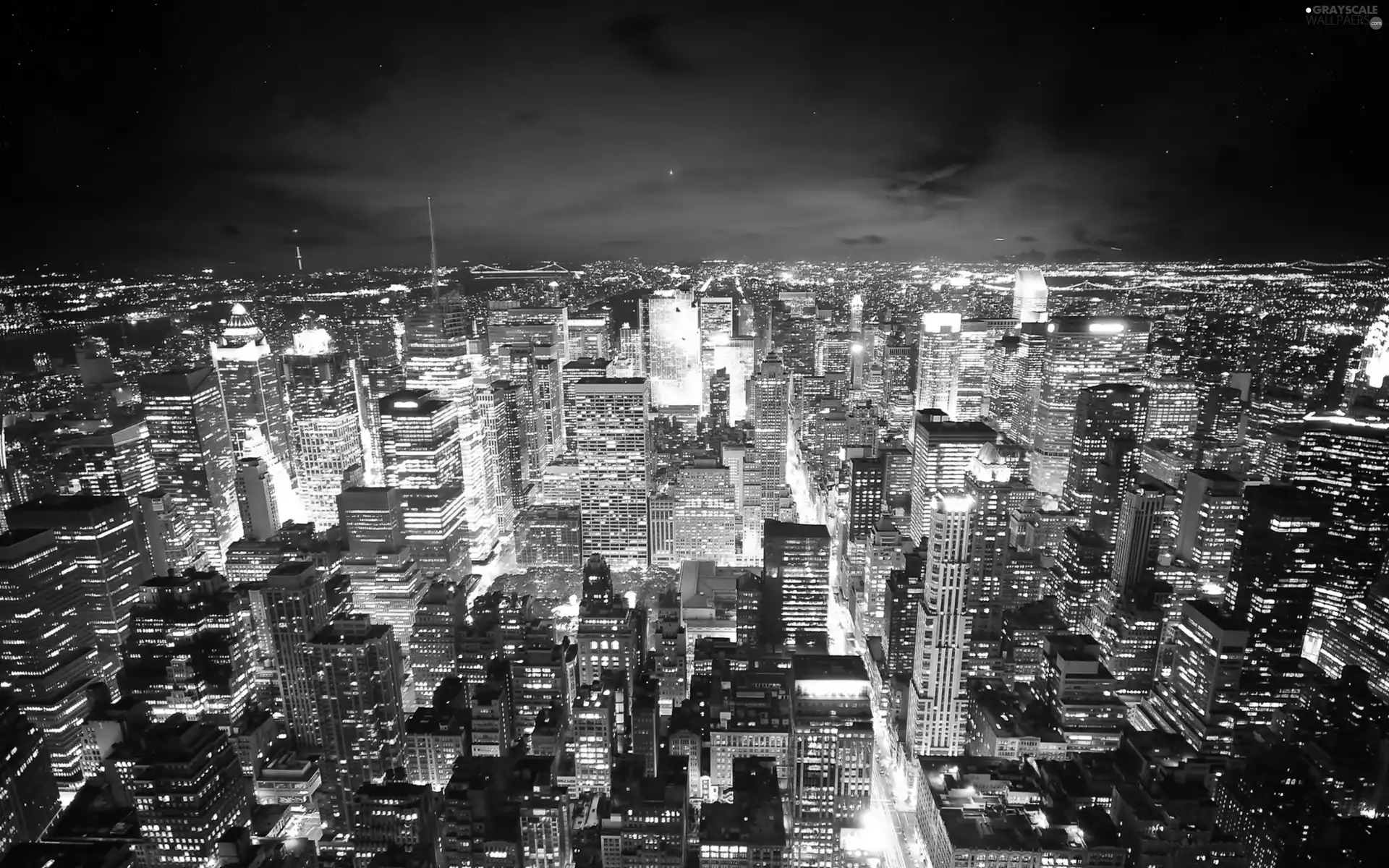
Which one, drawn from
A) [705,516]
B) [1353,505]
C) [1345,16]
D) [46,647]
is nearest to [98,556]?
[46,647]

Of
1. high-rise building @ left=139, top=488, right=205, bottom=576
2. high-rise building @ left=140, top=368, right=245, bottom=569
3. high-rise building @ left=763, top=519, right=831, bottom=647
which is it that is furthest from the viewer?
high-rise building @ left=140, top=368, right=245, bottom=569

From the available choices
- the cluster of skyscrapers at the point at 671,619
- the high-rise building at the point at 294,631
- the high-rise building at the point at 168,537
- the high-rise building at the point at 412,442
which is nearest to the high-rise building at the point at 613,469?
the cluster of skyscrapers at the point at 671,619

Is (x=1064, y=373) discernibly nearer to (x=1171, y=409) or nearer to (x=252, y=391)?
(x=1171, y=409)

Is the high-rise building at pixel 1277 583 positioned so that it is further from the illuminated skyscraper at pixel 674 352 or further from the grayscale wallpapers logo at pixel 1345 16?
the illuminated skyscraper at pixel 674 352

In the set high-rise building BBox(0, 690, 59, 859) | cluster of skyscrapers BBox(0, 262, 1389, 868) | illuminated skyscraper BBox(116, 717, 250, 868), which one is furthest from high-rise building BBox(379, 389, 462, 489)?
illuminated skyscraper BBox(116, 717, 250, 868)

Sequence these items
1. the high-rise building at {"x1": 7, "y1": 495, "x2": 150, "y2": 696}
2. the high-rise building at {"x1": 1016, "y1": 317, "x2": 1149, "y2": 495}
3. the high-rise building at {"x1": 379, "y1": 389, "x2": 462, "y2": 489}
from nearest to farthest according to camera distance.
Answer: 1. the high-rise building at {"x1": 7, "y1": 495, "x2": 150, "y2": 696}
2. the high-rise building at {"x1": 379, "y1": 389, "x2": 462, "y2": 489}
3. the high-rise building at {"x1": 1016, "y1": 317, "x2": 1149, "y2": 495}

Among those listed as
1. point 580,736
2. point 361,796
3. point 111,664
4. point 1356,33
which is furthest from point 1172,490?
point 111,664

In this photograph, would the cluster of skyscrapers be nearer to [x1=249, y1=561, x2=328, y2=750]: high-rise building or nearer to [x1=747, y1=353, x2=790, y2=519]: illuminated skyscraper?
[x1=249, y1=561, x2=328, y2=750]: high-rise building
